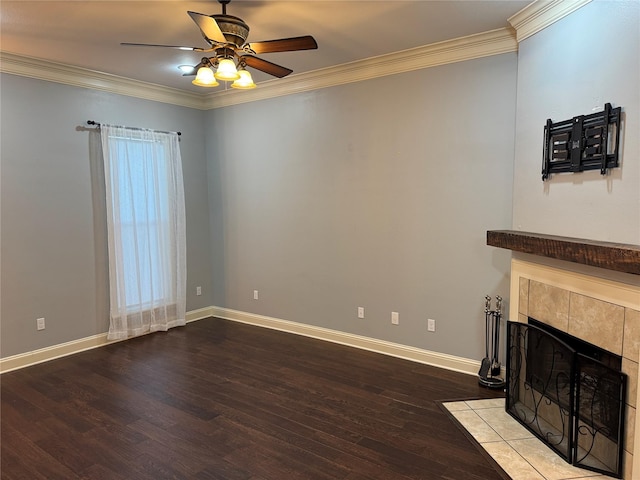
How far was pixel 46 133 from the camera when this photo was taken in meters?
3.99

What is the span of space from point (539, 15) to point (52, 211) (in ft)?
14.7

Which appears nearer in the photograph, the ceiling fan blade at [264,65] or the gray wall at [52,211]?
the ceiling fan blade at [264,65]

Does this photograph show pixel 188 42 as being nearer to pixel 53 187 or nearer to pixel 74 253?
pixel 53 187

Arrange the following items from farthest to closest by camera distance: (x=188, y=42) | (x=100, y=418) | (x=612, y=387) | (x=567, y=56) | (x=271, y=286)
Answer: (x=271, y=286) → (x=188, y=42) → (x=100, y=418) → (x=567, y=56) → (x=612, y=387)

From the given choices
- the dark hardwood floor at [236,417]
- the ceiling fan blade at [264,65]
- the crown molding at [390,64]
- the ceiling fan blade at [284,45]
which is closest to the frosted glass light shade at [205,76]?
the ceiling fan blade at [264,65]

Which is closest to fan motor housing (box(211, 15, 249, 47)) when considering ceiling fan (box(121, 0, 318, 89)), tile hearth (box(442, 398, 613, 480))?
ceiling fan (box(121, 0, 318, 89))

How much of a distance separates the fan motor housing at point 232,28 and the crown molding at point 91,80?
2.39 metres

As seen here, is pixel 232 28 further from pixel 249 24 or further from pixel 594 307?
pixel 594 307

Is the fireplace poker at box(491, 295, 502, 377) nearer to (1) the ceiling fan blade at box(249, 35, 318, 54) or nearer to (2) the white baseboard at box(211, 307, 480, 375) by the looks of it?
(2) the white baseboard at box(211, 307, 480, 375)

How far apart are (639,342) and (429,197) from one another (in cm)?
206

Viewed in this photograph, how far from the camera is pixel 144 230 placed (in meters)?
4.72

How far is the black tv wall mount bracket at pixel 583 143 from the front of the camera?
219cm

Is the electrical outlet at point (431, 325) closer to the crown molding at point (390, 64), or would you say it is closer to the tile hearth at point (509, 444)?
the tile hearth at point (509, 444)

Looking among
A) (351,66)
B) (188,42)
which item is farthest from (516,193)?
(188,42)
